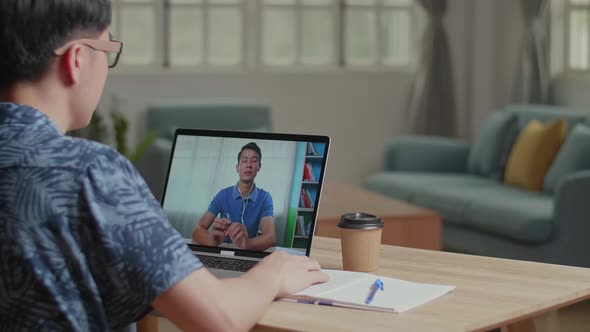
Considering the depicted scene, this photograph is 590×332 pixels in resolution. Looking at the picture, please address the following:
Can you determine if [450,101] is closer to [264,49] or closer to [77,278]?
[264,49]

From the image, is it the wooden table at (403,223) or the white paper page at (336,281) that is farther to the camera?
the wooden table at (403,223)

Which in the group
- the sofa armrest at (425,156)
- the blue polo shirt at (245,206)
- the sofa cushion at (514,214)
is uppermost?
the blue polo shirt at (245,206)

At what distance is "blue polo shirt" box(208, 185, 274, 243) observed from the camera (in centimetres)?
212

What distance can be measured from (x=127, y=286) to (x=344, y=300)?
50cm

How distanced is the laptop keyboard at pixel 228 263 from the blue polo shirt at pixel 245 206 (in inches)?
1.6

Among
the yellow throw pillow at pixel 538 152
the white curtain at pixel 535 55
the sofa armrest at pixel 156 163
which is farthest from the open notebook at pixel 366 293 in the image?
the white curtain at pixel 535 55

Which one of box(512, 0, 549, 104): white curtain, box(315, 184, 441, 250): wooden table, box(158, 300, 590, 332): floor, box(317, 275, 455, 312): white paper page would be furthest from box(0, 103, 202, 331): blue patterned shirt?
box(512, 0, 549, 104): white curtain

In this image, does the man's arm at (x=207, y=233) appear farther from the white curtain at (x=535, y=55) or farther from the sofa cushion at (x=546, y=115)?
the white curtain at (x=535, y=55)

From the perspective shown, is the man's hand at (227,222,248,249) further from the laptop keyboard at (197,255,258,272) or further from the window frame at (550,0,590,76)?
the window frame at (550,0,590,76)

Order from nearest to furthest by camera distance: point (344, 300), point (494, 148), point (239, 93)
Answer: point (344, 300), point (494, 148), point (239, 93)

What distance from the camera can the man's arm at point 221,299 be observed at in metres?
1.46

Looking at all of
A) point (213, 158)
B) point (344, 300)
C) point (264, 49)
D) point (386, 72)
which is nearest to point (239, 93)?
point (264, 49)

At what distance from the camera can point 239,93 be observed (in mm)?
7445

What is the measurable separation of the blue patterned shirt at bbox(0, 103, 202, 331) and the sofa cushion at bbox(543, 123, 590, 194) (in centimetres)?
417
